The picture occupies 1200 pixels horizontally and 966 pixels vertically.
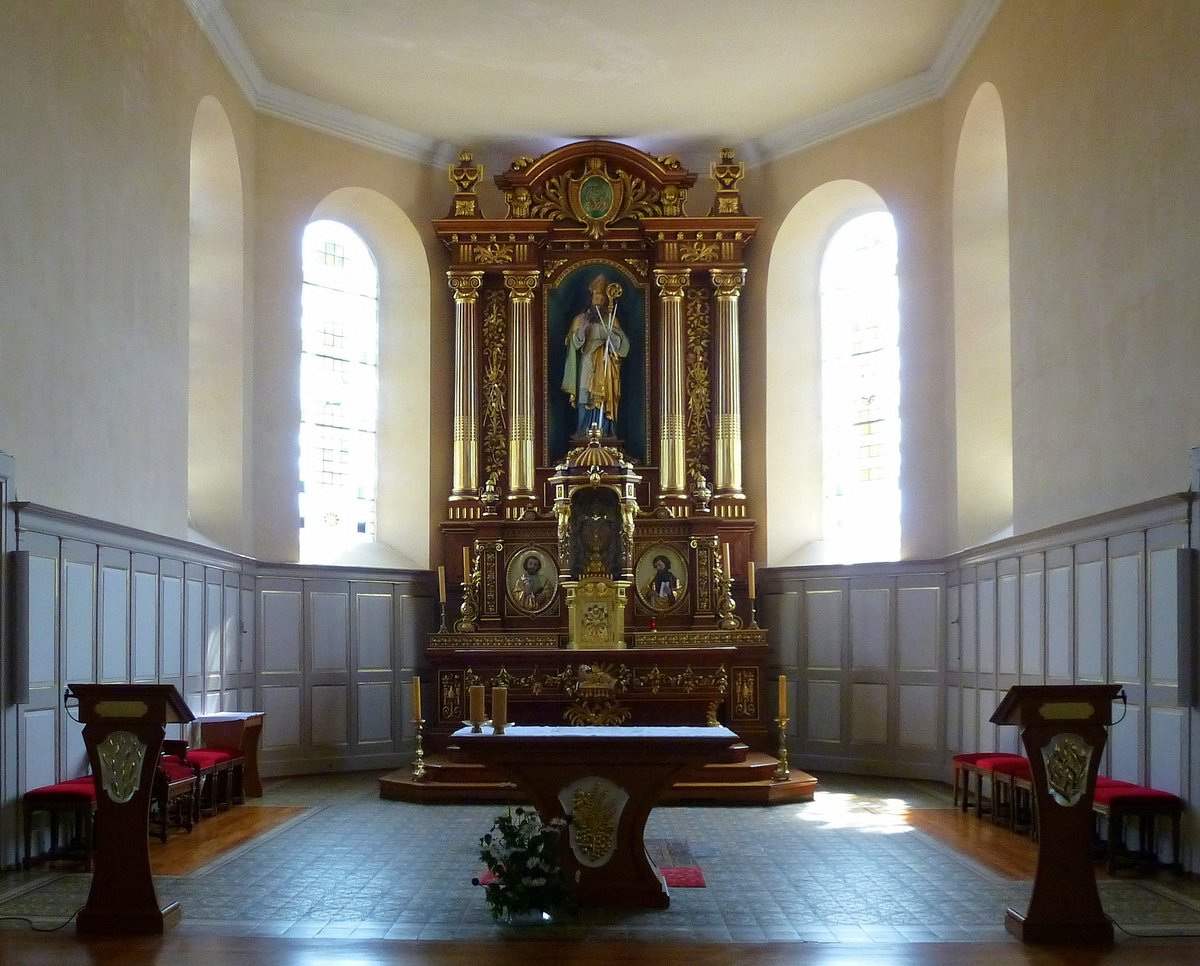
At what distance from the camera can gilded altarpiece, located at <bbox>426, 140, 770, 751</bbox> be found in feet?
51.1

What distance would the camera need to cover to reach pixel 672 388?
16.1 m

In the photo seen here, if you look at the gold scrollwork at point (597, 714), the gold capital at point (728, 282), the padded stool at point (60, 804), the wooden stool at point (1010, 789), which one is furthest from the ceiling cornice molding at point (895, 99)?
the padded stool at point (60, 804)

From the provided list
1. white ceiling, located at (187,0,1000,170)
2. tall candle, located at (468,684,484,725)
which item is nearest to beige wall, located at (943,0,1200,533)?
white ceiling, located at (187,0,1000,170)

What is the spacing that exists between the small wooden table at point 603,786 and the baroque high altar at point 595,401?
22.9 ft

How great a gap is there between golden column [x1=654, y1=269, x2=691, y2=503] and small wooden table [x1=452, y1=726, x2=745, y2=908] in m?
8.08

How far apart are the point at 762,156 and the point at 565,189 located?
2443 millimetres

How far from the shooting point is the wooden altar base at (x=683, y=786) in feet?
40.9

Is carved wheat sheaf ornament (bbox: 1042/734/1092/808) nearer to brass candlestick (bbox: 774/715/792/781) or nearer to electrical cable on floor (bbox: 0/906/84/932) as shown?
electrical cable on floor (bbox: 0/906/84/932)

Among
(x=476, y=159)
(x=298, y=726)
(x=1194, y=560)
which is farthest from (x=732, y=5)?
(x=298, y=726)

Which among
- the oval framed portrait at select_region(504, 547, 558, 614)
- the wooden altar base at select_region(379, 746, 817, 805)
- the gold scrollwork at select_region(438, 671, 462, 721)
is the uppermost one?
the oval framed portrait at select_region(504, 547, 558, 614)

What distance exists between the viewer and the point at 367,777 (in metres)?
14.6

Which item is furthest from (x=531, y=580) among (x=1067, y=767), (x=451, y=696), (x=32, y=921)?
(x=1067, y=767)

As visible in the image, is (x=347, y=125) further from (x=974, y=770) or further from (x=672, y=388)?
(x=974, y=770)

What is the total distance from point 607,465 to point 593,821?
25.1ft
